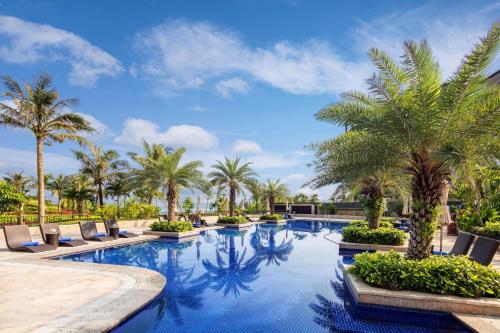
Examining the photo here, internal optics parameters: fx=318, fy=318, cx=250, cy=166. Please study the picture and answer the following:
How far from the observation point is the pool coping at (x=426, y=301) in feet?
21.0

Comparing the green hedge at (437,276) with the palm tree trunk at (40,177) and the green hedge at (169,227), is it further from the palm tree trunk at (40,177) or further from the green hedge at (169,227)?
the palm tree trunk at (40,177)

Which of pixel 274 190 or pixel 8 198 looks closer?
pixel 8 198

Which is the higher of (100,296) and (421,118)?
(421,118)

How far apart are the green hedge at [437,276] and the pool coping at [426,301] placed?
165 millimetres

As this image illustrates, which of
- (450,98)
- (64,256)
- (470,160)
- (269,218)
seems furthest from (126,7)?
(269,218)

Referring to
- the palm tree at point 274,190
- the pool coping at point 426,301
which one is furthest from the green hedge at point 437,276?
the palm tree at point 274,190

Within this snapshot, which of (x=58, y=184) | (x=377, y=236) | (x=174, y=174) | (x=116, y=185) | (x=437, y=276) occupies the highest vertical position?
(x=58, y=184)

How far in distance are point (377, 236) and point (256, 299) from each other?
899 cm

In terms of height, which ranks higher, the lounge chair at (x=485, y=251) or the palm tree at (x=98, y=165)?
the palm tree at (x=98, y=165)

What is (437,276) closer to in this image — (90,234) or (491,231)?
(491,231)

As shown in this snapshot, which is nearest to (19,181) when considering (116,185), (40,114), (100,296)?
(116,185)

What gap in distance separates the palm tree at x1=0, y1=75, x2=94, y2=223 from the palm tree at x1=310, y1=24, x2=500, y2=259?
17429mm

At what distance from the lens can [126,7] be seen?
13.7 meters

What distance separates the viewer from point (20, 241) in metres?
12.8
